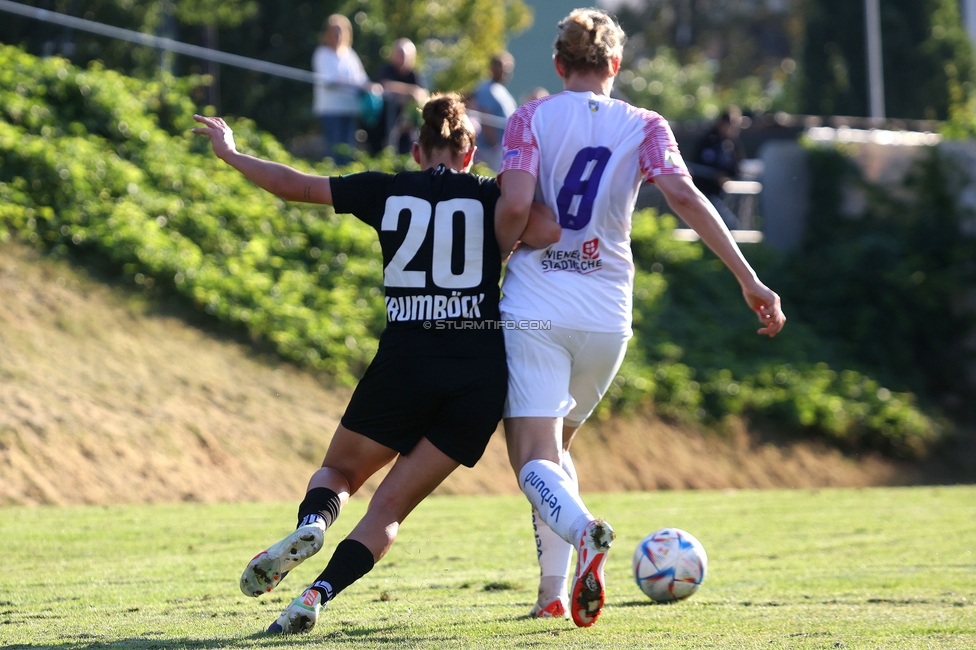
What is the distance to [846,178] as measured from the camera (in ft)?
67.7

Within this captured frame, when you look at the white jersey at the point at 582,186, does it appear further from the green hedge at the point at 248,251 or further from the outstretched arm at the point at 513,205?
the green hedge at the point at 248,251

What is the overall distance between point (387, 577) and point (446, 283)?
226 centimetres

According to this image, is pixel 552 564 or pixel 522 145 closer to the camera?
pixel 522 145

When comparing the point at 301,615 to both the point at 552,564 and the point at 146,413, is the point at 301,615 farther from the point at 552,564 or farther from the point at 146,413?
the point at 146,413

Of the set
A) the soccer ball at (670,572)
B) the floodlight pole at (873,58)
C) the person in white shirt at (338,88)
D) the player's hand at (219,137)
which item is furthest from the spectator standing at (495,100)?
the floodlight pole at (873,58)

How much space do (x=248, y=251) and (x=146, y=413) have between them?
3.61m

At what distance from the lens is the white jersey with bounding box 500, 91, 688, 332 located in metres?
4.59

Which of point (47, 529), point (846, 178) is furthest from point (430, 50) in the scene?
point (47, 529)

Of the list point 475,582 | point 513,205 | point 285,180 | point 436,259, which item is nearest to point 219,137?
point 285,180

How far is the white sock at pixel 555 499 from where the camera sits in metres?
4.21

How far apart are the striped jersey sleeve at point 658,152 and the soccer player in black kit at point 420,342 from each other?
0.43m

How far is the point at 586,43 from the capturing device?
15.3ft

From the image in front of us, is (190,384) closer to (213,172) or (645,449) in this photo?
(213,172)

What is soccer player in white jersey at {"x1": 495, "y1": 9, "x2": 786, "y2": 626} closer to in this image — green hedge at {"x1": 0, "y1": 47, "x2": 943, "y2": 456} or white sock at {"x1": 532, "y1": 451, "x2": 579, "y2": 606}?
white sock at {"x1": 532, "y1": 451, "x2": 579, "y2": 606}
